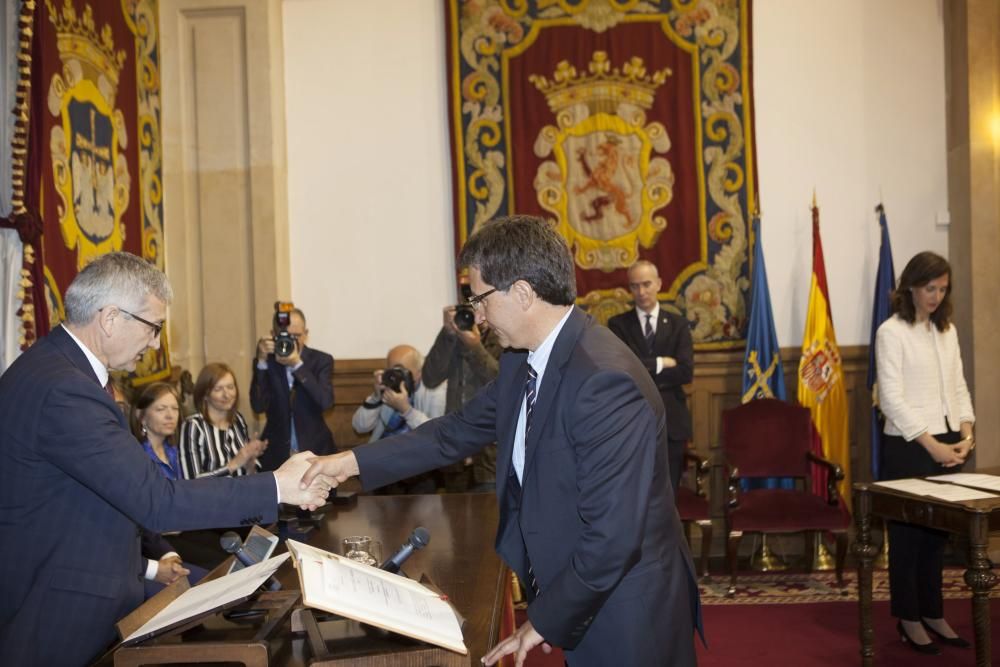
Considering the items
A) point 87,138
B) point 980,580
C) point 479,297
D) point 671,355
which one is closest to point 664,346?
point 671,355

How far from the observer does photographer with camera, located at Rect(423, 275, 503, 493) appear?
4.86 m

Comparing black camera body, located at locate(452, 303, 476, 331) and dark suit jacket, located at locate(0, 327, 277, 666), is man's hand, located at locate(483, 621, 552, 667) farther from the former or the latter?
black camera body, located at locate(452, 303, 476, 331)

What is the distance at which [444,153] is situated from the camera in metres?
6.43

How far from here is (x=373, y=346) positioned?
6445 millimetres

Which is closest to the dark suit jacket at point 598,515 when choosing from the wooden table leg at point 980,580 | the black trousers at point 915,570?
the wooden table leg at point 980,580

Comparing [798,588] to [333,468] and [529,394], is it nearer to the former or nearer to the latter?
[333,468]

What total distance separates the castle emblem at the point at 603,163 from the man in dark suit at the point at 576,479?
4.21 metres

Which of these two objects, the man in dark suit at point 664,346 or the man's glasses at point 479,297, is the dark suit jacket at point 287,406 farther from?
the man's glasses at point 479,297

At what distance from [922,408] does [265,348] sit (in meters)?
3.36

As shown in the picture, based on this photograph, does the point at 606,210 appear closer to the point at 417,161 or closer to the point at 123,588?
the point at 417,161

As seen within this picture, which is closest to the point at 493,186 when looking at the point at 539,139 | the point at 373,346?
the point at 539,139

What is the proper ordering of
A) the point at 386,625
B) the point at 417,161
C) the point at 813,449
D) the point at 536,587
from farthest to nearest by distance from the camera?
the point at 417,161, the point at 813,449, the point at 536,587, the point at 386,625

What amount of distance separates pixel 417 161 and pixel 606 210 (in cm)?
134

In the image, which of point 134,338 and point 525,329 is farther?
point 134,338
